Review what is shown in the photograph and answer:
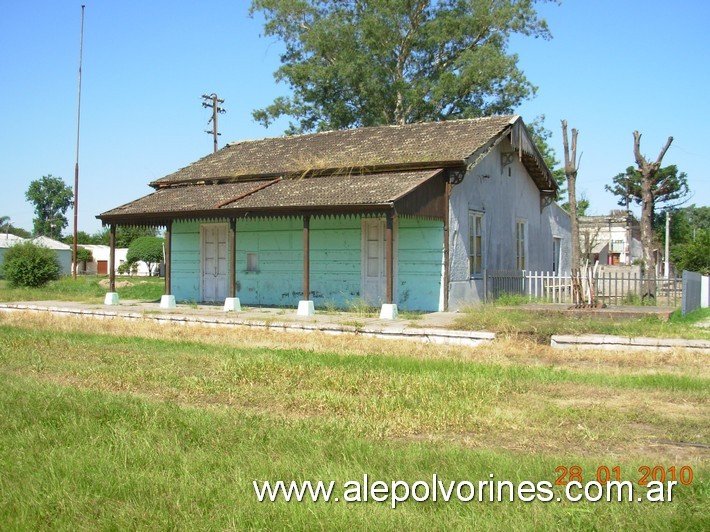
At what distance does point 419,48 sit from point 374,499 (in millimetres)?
32694

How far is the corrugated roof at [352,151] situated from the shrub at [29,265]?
10.4 metres

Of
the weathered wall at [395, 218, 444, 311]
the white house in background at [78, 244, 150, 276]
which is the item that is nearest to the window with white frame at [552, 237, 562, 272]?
the weathered wall at [395, 218, 444, 311]

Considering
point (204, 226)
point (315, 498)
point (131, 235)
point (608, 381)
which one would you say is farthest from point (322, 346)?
point (131, 235)

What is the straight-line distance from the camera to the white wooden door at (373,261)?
56.9ft

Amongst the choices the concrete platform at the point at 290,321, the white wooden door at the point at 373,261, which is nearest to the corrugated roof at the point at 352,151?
the white wooden door at the point at 373,261

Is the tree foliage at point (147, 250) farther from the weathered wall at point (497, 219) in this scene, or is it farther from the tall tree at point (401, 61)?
the weathered wall at point (497, 219)

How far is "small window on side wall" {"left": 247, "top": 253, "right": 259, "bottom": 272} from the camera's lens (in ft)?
64.0

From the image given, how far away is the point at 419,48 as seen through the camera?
113 ft

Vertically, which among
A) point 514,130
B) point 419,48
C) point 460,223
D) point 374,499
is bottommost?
point 374,499

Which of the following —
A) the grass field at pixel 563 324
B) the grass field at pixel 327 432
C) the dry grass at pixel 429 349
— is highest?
the grass field at pixel 563 324

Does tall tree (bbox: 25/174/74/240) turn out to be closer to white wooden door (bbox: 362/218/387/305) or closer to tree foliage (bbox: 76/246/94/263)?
tree foliage (bbox: 76/246/94/263)

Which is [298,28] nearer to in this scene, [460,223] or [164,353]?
[460,223]

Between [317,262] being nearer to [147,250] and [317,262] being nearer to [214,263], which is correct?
[214,263]

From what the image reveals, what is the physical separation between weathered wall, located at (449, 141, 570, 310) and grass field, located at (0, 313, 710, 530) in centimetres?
767
